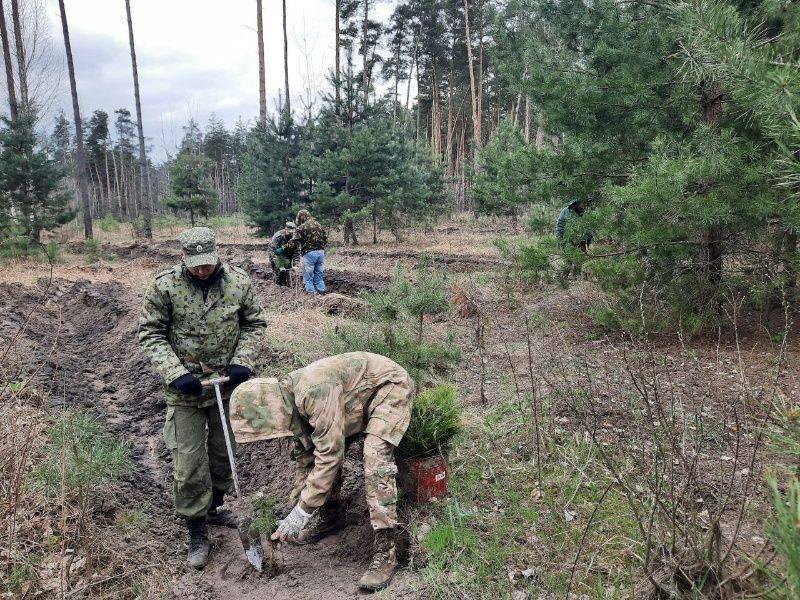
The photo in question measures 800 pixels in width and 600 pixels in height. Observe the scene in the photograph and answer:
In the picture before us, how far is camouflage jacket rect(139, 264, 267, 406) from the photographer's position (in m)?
3.83

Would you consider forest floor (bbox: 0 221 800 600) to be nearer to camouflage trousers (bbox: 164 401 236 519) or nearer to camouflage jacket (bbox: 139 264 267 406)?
Result: camouflage trousers (bbox: 164 401 236 519)

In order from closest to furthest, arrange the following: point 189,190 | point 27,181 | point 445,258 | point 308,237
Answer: point 308,237 → point 445,258 → point 27,181 → point 189,190

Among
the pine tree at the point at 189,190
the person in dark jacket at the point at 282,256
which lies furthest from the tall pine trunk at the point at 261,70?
the person in dark jacket at the point at 282,256

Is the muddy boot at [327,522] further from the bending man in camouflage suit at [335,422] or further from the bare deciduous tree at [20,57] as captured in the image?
the bare deciduous tree at [20,57]

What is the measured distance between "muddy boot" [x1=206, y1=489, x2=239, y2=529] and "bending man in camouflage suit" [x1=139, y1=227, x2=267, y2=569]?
176mm

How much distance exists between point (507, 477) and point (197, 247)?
9.29ft

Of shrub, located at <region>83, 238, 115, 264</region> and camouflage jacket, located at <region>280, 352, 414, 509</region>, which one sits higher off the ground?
shrub, located at <region>83, 238, 115, 264</region>

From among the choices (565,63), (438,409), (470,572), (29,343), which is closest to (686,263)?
(565,63)

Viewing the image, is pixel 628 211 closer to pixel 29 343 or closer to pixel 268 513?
pixel 268 513

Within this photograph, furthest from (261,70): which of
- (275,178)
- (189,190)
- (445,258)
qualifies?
(445,258)

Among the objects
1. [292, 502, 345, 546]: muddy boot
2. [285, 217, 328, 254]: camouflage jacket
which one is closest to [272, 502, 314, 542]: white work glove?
[292, 502, 345, 546]: muddy boot

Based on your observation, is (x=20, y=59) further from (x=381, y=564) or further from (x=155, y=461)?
(x=381, y=564)

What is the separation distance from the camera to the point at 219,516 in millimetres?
4199

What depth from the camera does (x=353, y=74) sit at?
18219 mm
